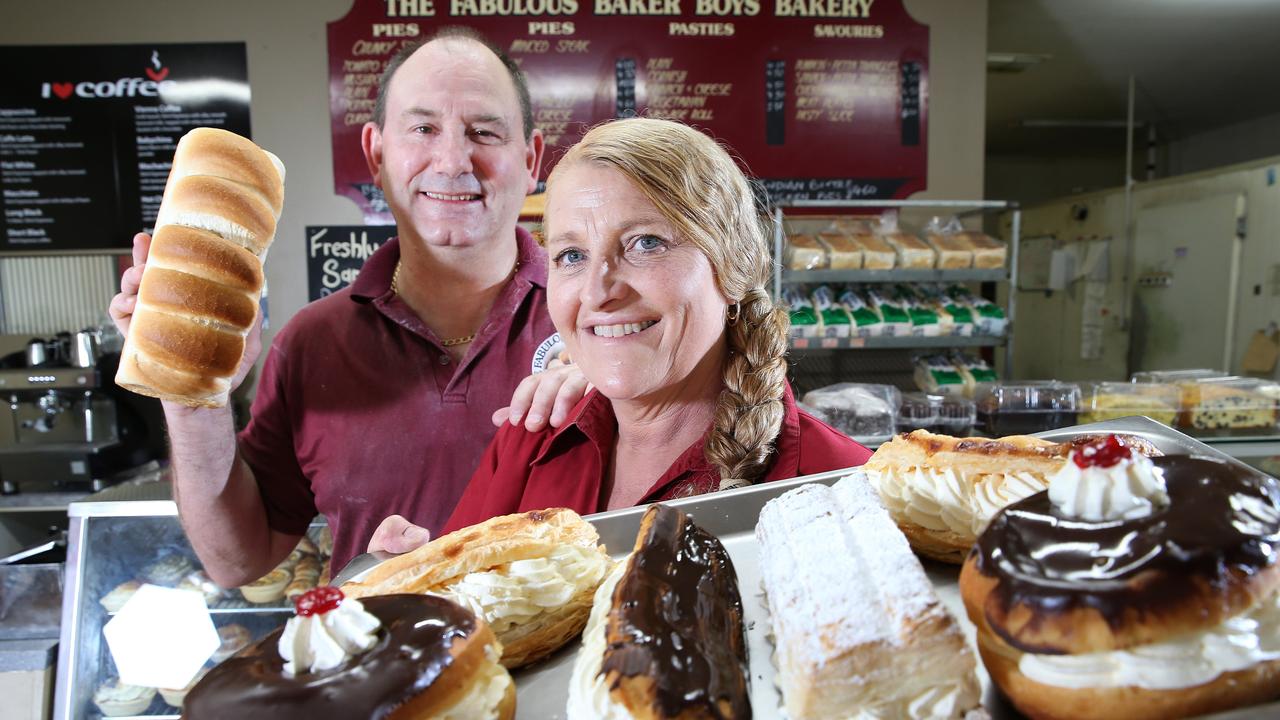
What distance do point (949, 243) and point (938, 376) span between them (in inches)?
32.4

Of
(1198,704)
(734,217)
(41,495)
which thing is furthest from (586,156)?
(41,495)

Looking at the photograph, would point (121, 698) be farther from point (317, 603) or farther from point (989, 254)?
point (989, 254)

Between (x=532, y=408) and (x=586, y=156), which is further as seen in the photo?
(x=532, y=408)

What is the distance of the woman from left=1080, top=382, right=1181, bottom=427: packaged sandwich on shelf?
238cm

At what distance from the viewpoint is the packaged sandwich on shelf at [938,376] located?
450cm

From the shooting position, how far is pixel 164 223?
1.49 meters

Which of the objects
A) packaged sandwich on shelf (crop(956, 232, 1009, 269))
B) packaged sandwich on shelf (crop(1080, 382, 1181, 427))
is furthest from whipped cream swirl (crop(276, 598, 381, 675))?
packaged sandwich on shelf (crop(956, 232, 1009, 269))

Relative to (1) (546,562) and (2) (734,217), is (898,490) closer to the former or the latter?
(1) (546,562)

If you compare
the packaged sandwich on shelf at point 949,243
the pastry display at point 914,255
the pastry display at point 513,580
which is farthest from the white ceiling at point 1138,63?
the pastry display at point 513,580

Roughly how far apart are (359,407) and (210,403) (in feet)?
2.01

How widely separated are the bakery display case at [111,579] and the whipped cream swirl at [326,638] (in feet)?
7.06

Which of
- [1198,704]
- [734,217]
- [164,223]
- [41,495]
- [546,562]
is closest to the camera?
[1198,704]

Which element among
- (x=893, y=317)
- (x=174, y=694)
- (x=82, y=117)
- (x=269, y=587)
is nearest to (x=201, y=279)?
(x=269, y=587)

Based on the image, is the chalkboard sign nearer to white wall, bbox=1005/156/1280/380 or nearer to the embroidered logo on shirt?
the embroidered logo on shirt
